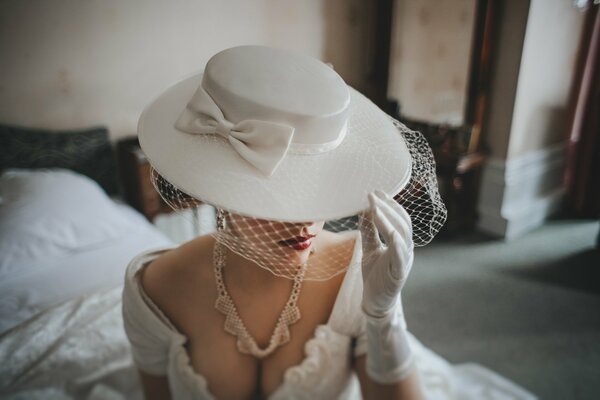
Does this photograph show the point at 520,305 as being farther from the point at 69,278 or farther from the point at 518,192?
the point at 69,278

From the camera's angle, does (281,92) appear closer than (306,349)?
Yes

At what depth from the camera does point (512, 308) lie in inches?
88.0

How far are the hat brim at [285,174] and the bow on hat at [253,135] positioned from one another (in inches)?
0.7

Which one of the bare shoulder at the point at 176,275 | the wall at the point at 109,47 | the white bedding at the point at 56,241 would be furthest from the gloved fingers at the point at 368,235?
the wall at the point at 109,47

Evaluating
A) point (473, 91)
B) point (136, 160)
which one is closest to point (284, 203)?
point (136, 160)

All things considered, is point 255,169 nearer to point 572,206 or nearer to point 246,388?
point 246,388

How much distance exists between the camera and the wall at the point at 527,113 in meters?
2.60

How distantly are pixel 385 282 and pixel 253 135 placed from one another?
361mm

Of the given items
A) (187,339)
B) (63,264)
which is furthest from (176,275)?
(63,264)

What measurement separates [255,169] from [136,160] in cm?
193

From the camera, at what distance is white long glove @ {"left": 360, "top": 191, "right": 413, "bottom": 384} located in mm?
671

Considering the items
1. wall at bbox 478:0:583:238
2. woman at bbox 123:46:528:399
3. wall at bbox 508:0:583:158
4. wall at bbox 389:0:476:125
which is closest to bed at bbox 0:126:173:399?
woman at bbox 123:46:528:399

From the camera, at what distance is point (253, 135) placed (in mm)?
589

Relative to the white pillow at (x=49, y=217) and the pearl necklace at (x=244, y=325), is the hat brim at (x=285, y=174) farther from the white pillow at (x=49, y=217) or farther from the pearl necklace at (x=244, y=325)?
the white pillow at (x=49, y=217)
